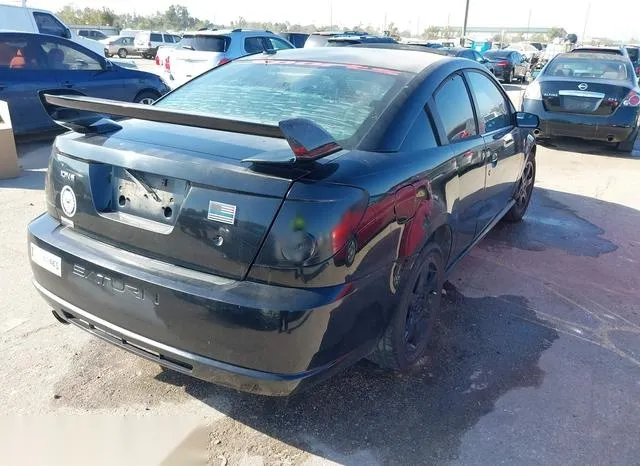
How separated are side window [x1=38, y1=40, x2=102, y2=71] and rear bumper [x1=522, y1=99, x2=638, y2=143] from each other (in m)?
7.43

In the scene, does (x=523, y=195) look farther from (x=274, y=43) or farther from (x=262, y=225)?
(x=274, y=43)

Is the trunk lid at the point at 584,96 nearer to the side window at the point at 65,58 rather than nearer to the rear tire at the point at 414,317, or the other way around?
the rear tire at the point at 414,317

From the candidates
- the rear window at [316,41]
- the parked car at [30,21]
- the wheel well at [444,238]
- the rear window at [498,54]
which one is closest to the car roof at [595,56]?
the rear window at [316,41]

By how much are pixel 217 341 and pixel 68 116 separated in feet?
4.90

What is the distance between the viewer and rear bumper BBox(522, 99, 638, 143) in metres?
8.62

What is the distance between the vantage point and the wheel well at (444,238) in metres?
3.06

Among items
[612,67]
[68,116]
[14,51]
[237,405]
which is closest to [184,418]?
[237,405]

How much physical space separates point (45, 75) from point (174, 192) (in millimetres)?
7563

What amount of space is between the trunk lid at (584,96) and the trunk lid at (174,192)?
7769 mm

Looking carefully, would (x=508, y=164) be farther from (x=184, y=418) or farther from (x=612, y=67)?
(x=612, y=67)

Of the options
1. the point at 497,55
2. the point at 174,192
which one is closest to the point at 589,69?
the point at 174,192

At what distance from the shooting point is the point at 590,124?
8.75 metres

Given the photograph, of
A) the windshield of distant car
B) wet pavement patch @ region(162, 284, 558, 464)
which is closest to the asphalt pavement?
wet pavement patch @ region(162, 284, 558, 464)

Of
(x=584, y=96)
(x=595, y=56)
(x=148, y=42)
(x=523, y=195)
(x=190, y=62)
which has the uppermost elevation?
(x=595, y=56)
